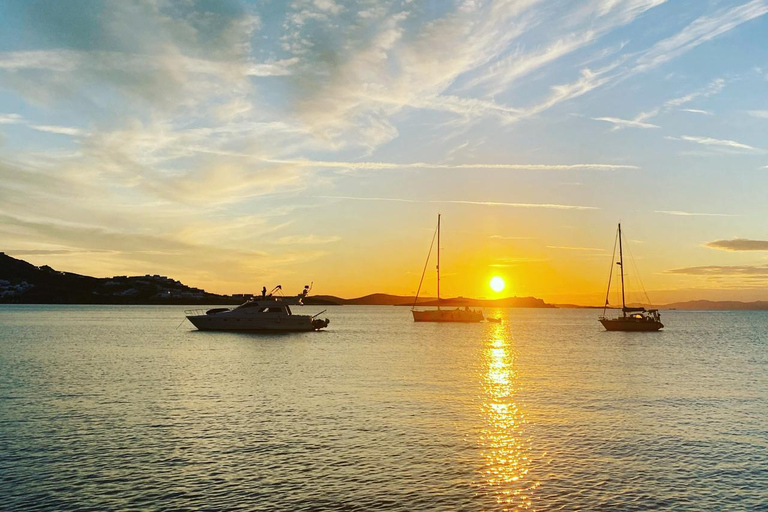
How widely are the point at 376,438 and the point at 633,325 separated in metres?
124

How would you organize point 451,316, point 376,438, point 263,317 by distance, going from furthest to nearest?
point 451,316 < point 263,317 < point 376,438

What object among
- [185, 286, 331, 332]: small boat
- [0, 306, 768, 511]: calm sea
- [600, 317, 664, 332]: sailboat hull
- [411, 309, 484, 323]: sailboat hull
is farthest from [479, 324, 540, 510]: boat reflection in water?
[411, 309, 484, 323]: sailboat hull

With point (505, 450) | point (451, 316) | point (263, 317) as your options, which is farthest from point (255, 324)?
point (505, 450)

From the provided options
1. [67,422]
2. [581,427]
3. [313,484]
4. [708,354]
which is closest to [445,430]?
[581,427]

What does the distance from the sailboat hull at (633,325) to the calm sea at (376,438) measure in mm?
75476

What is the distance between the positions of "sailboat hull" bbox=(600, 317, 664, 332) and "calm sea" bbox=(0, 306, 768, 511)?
75.5m

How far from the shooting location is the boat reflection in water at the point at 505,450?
2275cm

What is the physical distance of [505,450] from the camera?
29.1 metres

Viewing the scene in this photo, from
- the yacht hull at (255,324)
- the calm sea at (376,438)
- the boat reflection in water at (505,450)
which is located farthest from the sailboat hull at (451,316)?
the boat reflection in water at (505,450)

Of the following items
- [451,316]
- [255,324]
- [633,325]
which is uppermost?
[255,324]

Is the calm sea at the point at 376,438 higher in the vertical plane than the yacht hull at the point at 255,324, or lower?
lower

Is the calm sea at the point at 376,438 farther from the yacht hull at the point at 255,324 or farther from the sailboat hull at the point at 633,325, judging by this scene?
the sailboat hull at the point at 633,325

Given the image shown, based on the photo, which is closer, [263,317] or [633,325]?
[263,317]

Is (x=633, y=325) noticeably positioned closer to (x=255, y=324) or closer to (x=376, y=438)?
(x=255, y=324)
